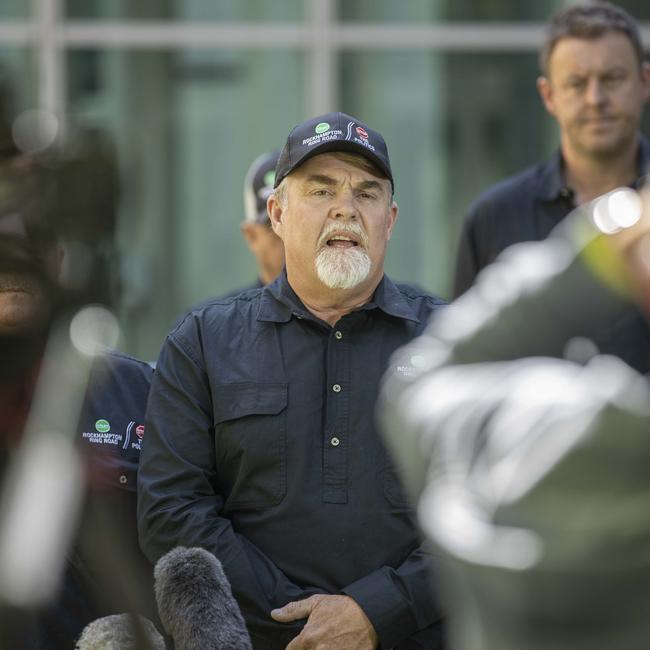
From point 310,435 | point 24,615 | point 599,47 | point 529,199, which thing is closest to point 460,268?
point 529,199

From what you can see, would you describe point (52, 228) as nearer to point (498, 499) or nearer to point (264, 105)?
point (498, 499)

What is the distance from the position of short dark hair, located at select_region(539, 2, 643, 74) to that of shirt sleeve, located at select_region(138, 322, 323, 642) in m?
2.12

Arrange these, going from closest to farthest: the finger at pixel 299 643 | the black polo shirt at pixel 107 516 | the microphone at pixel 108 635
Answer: the black polo shirt at pixel 107 516
the microphone at pixel 108 635
the finger at pixel 299 643

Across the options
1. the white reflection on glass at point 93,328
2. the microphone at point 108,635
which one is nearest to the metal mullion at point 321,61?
the microphone at point 108,635

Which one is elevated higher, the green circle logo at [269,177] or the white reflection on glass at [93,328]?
the green circle logo at [269,177]

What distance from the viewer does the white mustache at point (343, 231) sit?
3.99 metres

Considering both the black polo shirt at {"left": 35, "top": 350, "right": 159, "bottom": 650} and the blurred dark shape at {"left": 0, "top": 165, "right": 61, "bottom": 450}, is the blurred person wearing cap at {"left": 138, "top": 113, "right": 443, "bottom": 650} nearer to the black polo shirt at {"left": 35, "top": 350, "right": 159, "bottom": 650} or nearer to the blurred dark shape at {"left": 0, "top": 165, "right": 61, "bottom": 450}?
the black polo shirt at {"left": 35, "top": 350, "right": 159, "bottom": 650}

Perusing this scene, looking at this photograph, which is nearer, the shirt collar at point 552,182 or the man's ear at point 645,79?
the shirt collar at point 552,182

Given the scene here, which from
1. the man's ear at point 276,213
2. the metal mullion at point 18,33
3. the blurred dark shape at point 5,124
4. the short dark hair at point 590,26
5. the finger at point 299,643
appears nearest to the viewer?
the blurred dark shape at point 5,124

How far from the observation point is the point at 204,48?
8.19 m

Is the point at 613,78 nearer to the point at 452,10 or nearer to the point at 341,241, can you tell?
the point at 341,241

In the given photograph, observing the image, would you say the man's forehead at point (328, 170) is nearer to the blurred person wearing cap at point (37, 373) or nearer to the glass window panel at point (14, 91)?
the blurred person wearing cap at point (37, 373)

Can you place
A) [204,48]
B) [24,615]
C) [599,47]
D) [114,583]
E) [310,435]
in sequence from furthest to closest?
1. [204,48]
2. [599,47]
3. [310,435]
4. [114,583]
5. [24,615]

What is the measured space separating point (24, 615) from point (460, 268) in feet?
10.5
